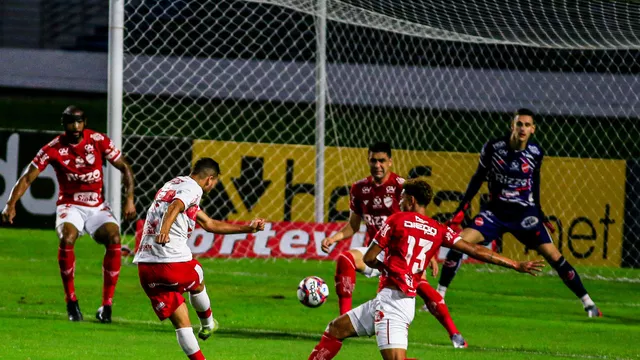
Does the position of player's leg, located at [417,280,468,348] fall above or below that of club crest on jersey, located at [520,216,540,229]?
below

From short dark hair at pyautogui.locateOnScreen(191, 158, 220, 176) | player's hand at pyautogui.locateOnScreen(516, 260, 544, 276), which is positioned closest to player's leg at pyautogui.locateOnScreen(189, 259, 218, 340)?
short dark hair at pyautogui.locateOnScreen(191, 158, 220, 176)

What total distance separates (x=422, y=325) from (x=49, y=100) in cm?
1586

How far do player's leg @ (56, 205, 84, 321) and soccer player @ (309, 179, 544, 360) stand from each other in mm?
3436

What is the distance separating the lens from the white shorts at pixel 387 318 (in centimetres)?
563

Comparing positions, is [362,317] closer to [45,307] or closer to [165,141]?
[45,307]

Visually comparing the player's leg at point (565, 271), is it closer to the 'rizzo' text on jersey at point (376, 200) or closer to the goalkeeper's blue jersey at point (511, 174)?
the goalkeeper's blue jersey at point (511, 174)

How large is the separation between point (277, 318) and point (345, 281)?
1.36m

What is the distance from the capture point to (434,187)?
1548 centimetres

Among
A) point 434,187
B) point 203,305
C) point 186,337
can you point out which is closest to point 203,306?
point 203,305

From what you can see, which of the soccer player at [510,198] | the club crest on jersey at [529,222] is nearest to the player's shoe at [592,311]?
the soccer player at [510,198]

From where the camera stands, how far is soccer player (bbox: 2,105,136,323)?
901 centimetres

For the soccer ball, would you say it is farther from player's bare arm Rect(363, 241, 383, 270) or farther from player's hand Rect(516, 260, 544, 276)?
player's hand Rect(516, 260, 544, 276)

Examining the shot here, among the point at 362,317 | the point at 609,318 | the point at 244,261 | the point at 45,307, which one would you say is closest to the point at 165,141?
the point at 244,261

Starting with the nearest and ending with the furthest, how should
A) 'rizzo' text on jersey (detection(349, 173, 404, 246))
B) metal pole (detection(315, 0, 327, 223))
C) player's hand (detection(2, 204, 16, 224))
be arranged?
player's hand (detection(2, 204, 16, 224))
'rizzo' text on jersey (detection(349, 173, 404, 246))
metal pole (detection(315, 0, 327, 223))
